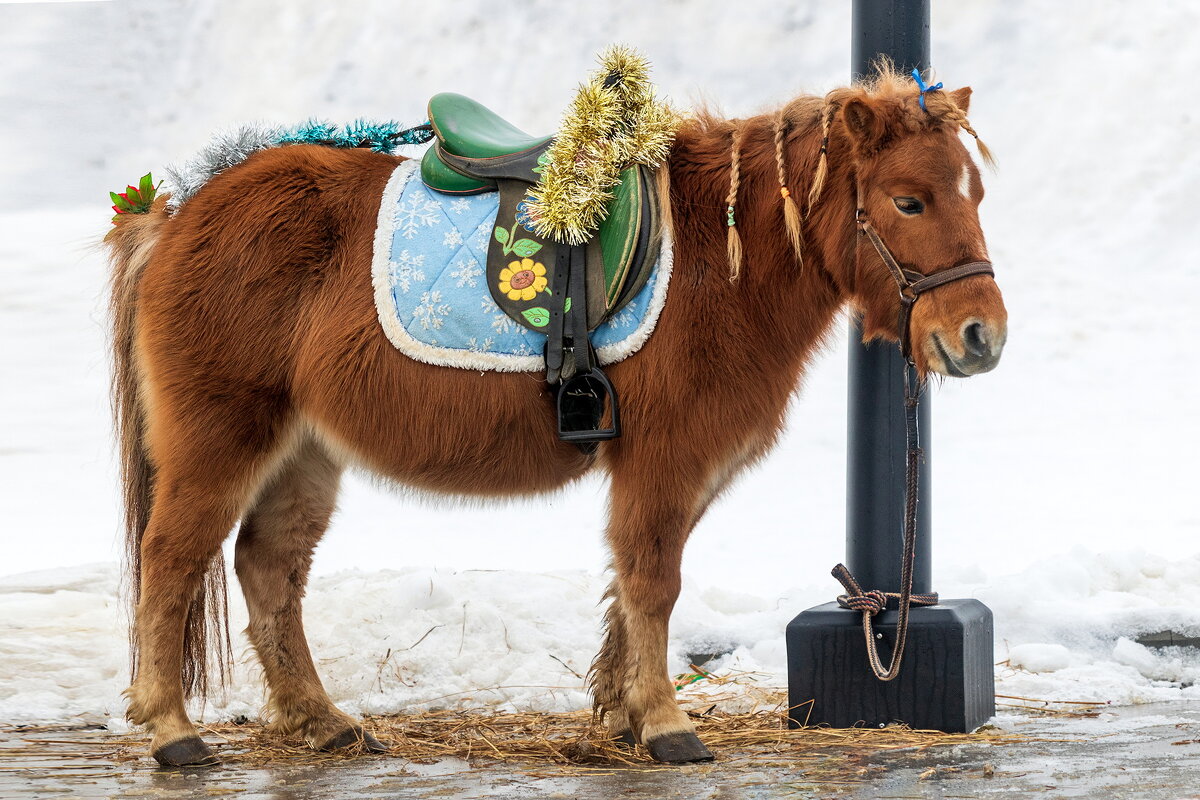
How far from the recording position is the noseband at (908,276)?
3.44 metres

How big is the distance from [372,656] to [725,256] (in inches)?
96.9

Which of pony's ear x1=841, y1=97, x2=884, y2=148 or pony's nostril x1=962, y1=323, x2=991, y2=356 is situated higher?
pony's ear x1=841, y1=97, x2=884, y2=148

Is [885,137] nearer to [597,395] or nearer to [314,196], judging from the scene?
[597,395]

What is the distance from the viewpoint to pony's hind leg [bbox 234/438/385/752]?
411 cm

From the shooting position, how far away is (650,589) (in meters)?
3.61

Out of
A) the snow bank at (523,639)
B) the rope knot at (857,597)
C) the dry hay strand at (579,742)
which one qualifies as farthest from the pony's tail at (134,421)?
the rope knot at (857,597)

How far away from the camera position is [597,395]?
3650 mm

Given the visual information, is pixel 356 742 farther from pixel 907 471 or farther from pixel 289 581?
pixel 907 471

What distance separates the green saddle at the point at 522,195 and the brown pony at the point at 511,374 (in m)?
0.13

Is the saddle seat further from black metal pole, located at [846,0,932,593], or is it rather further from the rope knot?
the rope knot

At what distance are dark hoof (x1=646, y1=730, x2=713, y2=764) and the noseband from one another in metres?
1.31

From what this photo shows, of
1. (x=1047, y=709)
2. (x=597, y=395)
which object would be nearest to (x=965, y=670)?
(x=1047, y=709)

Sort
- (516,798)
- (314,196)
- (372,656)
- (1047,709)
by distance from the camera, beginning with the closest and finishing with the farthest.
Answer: (516,798) < (314,196) < (1047,709) < (372,656)

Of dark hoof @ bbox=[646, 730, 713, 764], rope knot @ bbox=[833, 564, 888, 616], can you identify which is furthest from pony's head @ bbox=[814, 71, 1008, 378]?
dark hoof @ bbox=[646, 730, 713, 764]
